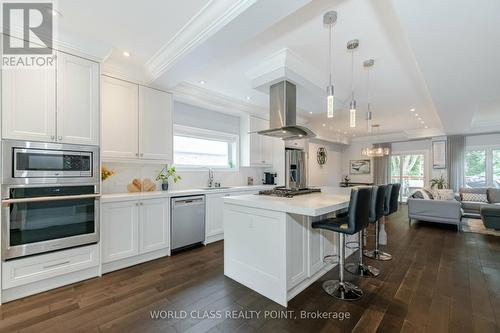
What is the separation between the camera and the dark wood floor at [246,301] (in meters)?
1.78

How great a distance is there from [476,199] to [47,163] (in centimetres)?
958

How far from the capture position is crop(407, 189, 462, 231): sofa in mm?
4668

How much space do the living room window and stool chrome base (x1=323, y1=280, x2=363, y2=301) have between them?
826 centimetres

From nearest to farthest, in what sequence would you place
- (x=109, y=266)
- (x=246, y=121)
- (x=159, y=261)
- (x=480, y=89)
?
(x=109, y=266), (x=159, y=261), (x=480, y=89), (x=246, y=121)

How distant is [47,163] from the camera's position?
7.41 feet

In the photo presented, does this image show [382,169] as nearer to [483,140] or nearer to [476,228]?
[483,140]

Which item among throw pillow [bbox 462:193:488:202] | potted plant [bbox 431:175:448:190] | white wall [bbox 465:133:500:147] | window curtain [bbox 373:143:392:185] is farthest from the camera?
window curtain [bbox 373:143:392:185]

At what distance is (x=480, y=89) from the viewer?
332 centimetres

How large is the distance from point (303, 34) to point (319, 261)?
261cm

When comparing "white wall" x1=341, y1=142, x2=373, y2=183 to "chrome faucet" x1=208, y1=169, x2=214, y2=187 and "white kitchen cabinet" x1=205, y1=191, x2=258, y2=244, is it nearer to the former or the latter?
"chrome faucet" x1=208, y1=169, x2=214, y2=187

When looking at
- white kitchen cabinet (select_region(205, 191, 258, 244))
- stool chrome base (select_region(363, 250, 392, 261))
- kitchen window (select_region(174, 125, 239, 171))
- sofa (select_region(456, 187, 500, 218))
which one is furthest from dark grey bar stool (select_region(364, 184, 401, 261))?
sofa (select_region(456, 187, 500, 218))

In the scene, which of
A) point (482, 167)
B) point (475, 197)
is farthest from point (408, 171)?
point (475, 197)

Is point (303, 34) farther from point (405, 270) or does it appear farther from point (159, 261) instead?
point (159, 261)

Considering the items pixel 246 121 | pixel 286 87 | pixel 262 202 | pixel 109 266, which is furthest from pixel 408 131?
pixel 109 266
